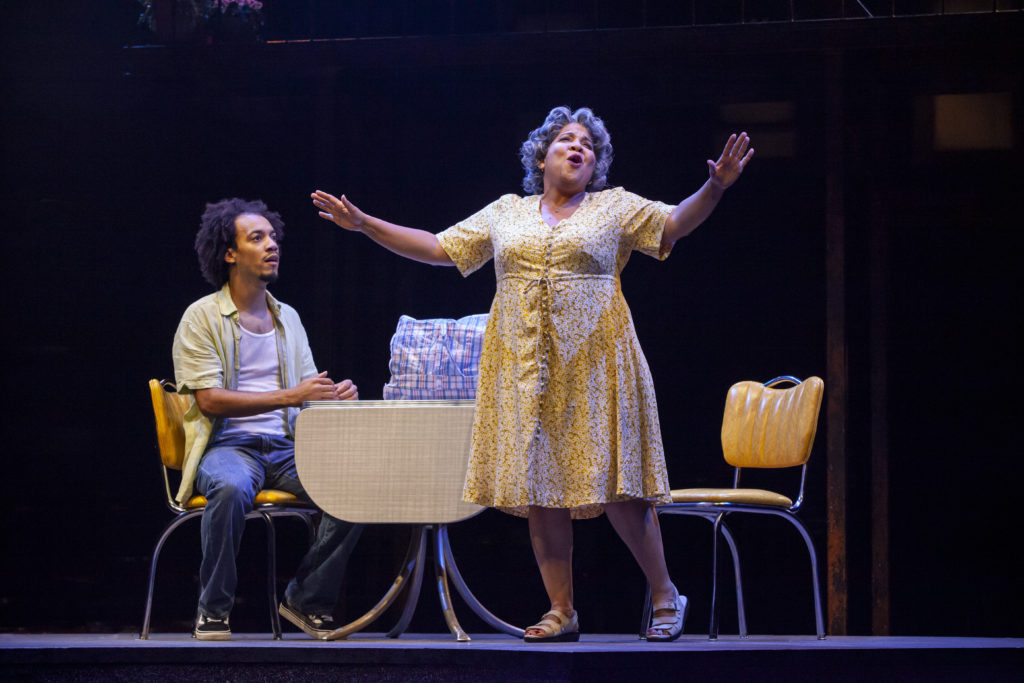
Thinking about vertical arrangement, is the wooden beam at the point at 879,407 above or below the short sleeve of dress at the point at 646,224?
below

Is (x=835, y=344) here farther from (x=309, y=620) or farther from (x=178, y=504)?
(x=178, y=504)

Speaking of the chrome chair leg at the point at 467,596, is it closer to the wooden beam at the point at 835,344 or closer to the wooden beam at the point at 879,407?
the wooden beam at the point at 835,344

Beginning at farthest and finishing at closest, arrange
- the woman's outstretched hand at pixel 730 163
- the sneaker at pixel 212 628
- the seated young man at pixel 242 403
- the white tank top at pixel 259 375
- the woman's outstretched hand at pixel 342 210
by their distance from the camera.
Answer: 1. the white tank top at pixel 259 375
2. the seated young man at pixel 242 403
3. the sneaker at pixel 212 628
4. the woman's outstretched hand at pixel 342 210
5. the woman's outstretched hand at pixel 730 163

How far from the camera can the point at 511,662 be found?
2.66 m

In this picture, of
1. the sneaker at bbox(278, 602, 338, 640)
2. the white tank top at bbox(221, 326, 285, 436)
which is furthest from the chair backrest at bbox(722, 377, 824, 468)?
the white tank top at bbox(221, 326, 285, 436)

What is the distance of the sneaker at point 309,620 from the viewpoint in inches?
145

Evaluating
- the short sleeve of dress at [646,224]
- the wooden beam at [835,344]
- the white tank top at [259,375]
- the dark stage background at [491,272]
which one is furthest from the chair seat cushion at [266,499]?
the wooden beam at [835,344]

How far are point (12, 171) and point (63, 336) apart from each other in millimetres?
808

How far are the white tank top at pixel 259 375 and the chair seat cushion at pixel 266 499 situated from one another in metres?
0.28

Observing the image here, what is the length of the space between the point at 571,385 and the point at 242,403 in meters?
1.23

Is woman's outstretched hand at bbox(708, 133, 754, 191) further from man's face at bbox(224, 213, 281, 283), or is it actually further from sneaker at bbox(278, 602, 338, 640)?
sneaker at bbox(278, 602, 338, 640)

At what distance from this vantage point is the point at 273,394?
368cm

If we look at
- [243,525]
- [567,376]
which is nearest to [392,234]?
[567,376]

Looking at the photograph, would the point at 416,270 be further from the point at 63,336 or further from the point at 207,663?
the point at 207,663
